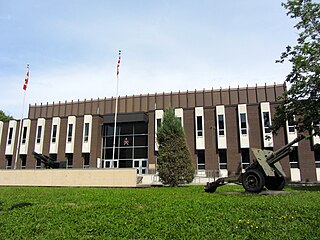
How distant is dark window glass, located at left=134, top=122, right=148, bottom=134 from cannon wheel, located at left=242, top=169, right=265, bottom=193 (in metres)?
27.0

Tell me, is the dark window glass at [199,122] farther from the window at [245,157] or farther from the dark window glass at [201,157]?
the window at [245,157]

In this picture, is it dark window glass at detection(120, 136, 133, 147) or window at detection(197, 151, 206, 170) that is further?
dark window glass at detection(120, 136, 133, 147)

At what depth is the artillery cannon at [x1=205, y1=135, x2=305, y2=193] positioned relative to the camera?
1299 centimetres

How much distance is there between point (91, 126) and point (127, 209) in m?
33.2

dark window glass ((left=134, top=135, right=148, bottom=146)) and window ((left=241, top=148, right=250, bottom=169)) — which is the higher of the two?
dark window glass ((left=134, top=135, right=148, bottom=146))

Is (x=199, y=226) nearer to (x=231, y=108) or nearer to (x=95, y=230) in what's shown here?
(x=95, y=230)

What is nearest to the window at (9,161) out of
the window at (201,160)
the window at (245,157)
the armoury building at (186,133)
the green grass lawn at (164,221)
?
the armoury building at (186,133)

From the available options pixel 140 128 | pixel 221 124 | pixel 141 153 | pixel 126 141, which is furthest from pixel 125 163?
pixel 221 124

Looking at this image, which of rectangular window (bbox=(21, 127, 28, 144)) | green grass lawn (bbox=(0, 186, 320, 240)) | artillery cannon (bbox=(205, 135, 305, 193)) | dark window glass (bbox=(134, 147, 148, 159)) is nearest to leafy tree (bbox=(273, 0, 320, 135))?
artillery cannon (bbox=(205, 135, 305, 193))

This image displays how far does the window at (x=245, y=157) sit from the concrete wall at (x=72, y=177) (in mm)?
16750

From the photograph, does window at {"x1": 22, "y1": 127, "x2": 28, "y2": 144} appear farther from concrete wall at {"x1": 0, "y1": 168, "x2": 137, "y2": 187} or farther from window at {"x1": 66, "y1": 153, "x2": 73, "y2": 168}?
concrete wall at {"x1": 0, "y1": 168, "x2": 137, "y2": 187}

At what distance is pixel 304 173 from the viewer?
31078mm

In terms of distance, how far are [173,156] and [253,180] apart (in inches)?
332

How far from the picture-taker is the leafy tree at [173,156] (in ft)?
68.1
